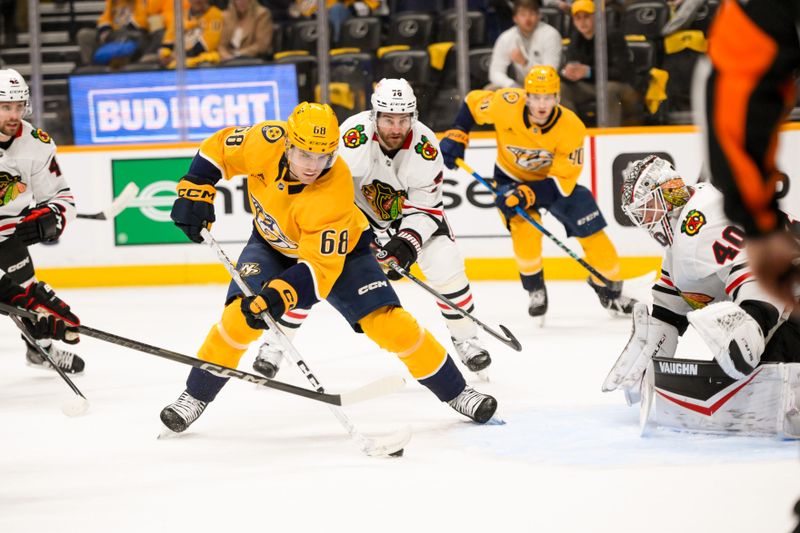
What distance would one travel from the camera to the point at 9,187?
14.5 feet

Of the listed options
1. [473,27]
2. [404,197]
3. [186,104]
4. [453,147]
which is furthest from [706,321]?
[186,104]

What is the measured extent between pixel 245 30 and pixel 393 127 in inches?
149

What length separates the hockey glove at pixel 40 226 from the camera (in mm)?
4285

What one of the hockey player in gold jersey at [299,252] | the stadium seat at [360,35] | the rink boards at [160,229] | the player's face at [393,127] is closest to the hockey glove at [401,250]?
the player's face at [393,127]

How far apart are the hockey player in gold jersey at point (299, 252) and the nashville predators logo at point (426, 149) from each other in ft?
2.50

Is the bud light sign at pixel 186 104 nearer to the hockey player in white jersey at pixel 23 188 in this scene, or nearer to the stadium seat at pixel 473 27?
the stadium seat at pixel 473 27

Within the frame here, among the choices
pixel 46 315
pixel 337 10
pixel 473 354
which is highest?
pixel 337 10

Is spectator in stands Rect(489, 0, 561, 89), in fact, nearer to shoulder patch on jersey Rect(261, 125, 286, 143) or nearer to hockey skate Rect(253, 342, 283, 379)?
hockey skate Rect(253, 342, 283, 379)

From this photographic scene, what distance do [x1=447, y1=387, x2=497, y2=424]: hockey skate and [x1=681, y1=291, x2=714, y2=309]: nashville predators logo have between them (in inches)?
26.3

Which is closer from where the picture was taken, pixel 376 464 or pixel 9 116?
pixel 376 464

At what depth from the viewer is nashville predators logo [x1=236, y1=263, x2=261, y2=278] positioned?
3.54m

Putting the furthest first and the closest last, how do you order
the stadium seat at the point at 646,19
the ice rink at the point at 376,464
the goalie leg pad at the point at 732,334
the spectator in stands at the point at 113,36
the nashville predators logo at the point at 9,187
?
the spectator in stands at the point at 113,36 < the stadium seat at the point at 646,19 < the nashville predators logo at the point at 9,187 < the goalie leg pad at the point at 732,334 < the ice rink at the point at 376,464

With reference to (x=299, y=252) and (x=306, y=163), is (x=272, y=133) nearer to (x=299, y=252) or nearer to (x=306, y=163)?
(x=306, y=163)

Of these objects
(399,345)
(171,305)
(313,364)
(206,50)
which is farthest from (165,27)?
(399,345)
